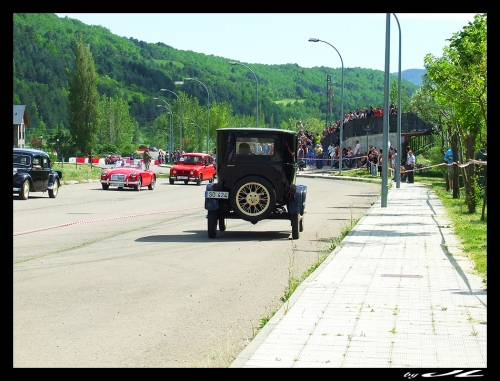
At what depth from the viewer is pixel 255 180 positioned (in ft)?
59.2

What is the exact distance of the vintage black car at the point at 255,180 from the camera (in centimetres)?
1791

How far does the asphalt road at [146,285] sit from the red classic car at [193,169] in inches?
895

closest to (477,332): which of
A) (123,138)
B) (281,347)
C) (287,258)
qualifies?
(281,347)

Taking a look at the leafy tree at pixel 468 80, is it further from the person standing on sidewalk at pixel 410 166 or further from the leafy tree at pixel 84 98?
the leafy tree at pixel 84 98

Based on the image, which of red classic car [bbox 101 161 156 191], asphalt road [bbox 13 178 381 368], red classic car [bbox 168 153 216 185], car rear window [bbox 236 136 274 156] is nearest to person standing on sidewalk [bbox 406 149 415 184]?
red classic car [bbox 168 153 216 185]

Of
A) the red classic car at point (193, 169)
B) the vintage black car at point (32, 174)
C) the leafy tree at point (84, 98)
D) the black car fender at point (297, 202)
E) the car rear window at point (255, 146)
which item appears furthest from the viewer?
the leafy tree at point (84, 98)

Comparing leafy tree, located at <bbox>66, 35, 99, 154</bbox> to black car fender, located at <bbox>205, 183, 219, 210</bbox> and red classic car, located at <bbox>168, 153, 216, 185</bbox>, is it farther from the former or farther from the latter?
black car fender, located at <bbox>205, 183, 219, 210</bbox>

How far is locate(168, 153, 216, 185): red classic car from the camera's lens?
46406mm

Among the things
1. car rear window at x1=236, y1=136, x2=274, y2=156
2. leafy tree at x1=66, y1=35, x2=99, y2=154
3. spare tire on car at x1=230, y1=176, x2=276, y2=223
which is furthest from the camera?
leafy tree at x1=66, y1=35, x2=99, y2=154

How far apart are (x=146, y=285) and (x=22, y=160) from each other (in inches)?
820

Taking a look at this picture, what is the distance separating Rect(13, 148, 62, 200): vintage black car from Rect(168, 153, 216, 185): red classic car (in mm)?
14403

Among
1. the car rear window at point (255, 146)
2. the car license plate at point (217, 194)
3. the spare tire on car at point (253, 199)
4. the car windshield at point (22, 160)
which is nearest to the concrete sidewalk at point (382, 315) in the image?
the spare tire on car at point (253, 199)

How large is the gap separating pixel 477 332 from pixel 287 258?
680 centimetres

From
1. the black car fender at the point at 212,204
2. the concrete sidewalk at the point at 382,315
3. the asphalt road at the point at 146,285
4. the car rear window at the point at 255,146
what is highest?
the car rear window at the point at 255,146
